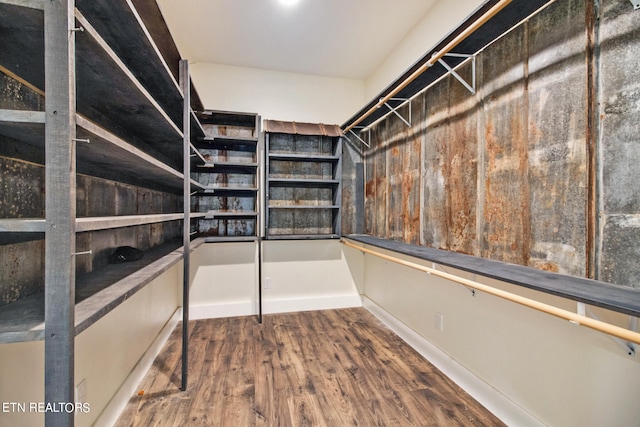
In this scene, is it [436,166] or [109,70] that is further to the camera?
[436,166]

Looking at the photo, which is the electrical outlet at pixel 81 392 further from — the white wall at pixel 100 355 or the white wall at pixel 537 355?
the white wall at pixel 537 355

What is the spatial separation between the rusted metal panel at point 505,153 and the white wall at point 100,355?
2075mm

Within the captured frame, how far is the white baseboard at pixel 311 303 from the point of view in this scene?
3.14m

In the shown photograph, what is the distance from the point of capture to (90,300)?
906 millimetres

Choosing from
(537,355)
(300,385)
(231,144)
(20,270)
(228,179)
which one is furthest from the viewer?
(228,179)

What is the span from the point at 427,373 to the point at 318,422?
0.87m

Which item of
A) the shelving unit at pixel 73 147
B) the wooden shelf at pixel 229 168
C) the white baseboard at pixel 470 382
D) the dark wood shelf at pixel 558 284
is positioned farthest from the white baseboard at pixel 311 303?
the dark wood shelf at pixel 558 284

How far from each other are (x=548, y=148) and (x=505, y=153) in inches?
8.7

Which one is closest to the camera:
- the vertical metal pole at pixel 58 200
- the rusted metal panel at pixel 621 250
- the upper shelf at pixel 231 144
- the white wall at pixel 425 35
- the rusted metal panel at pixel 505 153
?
the vertical metal pole at pixel 58 200

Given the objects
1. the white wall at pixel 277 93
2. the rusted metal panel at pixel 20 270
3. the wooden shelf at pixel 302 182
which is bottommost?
the rusted metal panel at pixel 20 270

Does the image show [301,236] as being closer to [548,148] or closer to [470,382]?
[470,382]

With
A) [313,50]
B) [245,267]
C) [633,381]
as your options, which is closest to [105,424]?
[245,267]

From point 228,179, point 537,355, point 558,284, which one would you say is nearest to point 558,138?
point 558,284

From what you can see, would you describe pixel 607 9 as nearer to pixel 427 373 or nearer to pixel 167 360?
pixel 427 373
